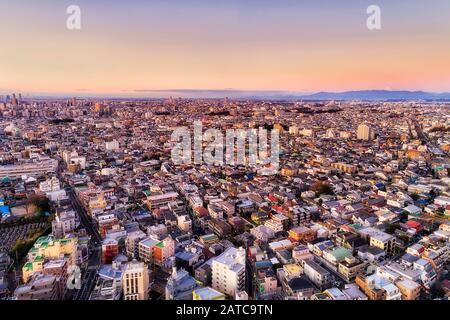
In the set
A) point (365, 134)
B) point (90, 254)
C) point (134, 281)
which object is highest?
point (365, 134)

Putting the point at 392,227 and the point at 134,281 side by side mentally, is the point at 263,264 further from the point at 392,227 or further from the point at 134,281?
the point at 392,227

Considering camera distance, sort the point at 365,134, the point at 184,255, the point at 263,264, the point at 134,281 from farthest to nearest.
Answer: the point at 365,134 → the point at 184,255 → the point at 263,264 → the point at 134,281

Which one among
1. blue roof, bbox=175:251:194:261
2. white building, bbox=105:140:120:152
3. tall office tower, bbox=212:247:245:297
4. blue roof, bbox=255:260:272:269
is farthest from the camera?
white building, bbox=105:140:120:152

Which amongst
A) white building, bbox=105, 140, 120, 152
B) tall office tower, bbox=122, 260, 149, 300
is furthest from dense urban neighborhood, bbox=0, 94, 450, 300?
white building, bbox=105, 140, 120, 152

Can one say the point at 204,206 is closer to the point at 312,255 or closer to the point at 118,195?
the point at 118,195

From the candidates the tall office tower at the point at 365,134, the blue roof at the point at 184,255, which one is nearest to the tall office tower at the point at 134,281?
the blue roof at the point at 184,255

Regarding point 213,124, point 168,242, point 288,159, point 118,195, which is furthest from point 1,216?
point 213,124

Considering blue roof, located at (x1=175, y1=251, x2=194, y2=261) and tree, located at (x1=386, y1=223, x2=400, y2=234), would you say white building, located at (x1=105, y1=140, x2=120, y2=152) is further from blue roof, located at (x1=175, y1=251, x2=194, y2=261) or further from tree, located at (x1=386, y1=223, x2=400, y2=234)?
tree, located at (x1=386, y1=223, x2=400, y2=234)

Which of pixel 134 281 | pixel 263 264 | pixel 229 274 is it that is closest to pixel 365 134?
pixel 263 264
